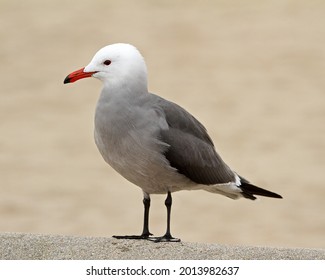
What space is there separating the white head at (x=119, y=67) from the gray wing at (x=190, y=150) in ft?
0.60

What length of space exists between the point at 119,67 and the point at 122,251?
35.2 inches

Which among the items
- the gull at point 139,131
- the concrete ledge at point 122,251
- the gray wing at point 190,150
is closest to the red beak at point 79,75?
the gull at point 139,131

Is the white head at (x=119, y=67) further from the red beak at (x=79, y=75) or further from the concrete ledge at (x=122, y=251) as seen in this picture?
the concrete ledge at (x=122, y=251)

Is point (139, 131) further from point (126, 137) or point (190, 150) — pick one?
point (190, 150)

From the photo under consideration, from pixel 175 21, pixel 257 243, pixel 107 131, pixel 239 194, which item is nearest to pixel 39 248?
pixel 107 131

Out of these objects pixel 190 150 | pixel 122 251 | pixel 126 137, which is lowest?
pixel 122 251

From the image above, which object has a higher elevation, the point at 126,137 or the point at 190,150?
the point at 126,137

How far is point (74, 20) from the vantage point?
18688 millimetres

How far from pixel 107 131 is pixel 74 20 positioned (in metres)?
14.3

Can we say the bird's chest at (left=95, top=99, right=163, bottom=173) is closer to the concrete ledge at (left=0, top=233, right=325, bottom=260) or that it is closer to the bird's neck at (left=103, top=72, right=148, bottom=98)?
the bird's neck at (left=103, top=72, right=148, bottom=98)

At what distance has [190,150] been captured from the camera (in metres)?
4.99

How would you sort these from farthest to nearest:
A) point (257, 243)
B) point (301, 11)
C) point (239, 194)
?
point (301, 11)
point (257, 243)
point (239, 194)

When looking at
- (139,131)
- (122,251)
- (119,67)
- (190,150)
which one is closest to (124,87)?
(119,67)
